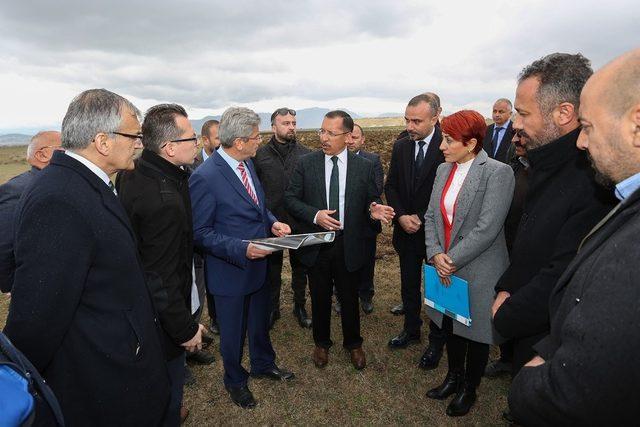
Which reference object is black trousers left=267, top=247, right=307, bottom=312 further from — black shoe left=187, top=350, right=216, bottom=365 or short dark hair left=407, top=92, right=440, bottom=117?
short dark hair left=407, top=92, right=440, bottom=117

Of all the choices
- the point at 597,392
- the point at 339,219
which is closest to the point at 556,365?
the point at 597,392

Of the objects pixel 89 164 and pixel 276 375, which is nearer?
pixel 89 164

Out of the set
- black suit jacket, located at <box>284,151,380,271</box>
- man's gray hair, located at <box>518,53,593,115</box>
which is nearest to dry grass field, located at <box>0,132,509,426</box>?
black suit jacket, located at <box>284,151,380,271</box>

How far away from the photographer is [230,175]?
11.6ft

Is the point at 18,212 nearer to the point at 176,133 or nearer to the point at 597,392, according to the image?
the point at 176,133

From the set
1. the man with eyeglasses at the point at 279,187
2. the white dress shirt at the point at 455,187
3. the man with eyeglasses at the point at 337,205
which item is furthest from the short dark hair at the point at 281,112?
the white dress shirt at the point at 455,187

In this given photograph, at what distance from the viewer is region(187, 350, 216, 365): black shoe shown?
15.4 feet

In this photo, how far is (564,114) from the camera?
2375 millimetres

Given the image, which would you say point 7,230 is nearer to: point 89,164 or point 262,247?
point 89,164

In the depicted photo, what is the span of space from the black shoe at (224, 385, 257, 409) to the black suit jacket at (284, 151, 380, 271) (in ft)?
4.70

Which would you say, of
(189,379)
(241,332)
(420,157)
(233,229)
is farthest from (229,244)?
(420,157)

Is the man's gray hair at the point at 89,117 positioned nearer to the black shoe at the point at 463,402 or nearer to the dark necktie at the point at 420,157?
the dark necktie at the point at 420,157

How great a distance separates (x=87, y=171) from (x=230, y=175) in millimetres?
1547

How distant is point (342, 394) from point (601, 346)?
334 centimetres
